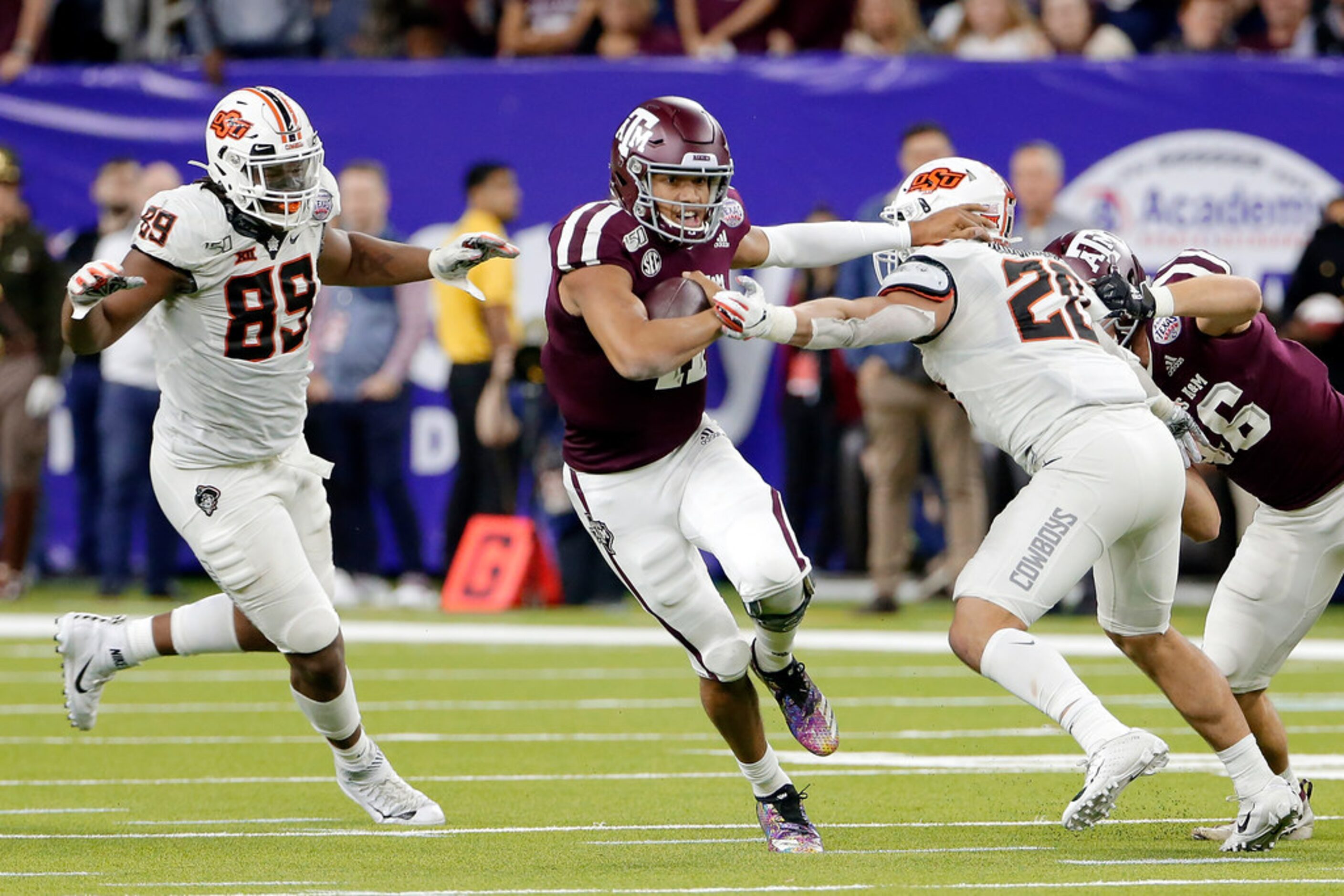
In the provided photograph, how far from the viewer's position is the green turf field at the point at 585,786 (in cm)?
499

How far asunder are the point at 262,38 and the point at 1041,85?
460 cm

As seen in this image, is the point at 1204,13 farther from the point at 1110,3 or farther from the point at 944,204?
the point at 944,204

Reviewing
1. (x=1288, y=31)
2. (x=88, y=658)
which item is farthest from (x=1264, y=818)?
(x=1288, y=31)

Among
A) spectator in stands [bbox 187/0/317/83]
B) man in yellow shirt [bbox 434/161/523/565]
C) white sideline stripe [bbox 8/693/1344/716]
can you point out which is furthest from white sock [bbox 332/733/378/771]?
spectator in stands [bbox 187/0/317/83]

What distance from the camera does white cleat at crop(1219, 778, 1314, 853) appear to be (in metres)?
5.23

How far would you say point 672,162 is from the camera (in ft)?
18.0

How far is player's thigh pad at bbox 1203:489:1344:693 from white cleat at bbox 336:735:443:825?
2.15 metres

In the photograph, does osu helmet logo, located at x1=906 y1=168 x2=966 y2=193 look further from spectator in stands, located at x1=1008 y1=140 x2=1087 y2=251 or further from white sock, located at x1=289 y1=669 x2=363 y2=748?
spectator in stands, located at x1=1008 y1=140 x2=1087 y2=251

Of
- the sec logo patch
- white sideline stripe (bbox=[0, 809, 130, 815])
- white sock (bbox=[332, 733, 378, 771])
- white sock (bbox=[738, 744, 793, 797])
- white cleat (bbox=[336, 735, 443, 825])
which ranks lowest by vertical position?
white sideline stripe (bbox=[0, 809, 130, 815])

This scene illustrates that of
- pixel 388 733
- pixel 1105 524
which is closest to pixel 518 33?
pixel 388 733

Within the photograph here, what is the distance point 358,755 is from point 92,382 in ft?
22.2

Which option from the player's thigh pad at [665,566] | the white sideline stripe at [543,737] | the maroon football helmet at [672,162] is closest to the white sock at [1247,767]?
the player's thigh pad at [665,566]

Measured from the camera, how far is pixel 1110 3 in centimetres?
1292

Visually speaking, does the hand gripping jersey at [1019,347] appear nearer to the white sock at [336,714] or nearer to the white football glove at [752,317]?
the white football glove at [752,317]
